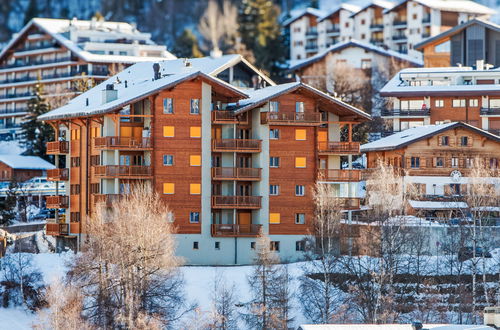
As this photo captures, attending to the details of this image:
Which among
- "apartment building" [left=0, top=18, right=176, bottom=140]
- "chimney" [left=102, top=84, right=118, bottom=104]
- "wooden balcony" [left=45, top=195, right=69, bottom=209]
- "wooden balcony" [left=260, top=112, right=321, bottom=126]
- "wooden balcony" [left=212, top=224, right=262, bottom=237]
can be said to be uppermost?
"apartment building" [left=0, top=18, right=176, bottom=140]

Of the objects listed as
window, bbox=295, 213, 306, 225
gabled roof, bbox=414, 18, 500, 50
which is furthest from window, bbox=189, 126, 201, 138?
gabled roof, bbox=414, 18, 500, 50

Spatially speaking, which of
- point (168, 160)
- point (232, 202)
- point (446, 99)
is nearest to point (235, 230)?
point (232, 202)

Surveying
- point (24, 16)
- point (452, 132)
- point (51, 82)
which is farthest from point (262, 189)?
point (24, 16)

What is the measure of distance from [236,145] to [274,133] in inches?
104

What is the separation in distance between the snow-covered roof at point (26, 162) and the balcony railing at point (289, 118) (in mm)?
34816

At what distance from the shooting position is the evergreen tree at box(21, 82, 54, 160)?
123 meters

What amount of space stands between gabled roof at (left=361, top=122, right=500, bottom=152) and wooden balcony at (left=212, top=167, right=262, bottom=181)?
48.4ft

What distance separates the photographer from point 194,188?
87750mm

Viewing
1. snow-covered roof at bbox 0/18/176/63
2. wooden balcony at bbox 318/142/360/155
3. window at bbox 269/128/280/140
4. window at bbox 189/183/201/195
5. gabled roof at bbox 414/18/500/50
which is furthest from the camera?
snow-covered roof at bbox 0/18/176/63

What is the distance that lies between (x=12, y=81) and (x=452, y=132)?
6162cm

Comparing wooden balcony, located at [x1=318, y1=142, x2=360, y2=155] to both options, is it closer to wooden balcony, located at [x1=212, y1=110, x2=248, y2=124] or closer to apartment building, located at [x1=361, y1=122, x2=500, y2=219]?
wooden balcony, located at [x1=212, y1=110, x2=248, y2=124]

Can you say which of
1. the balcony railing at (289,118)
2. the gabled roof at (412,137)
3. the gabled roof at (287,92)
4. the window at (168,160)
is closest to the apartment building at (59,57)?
the gabled roof at (412,137)

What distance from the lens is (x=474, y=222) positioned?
8519cm

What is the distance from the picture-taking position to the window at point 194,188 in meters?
87.7
